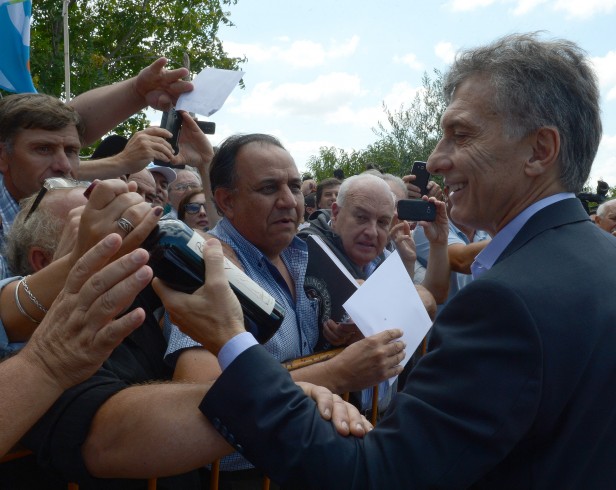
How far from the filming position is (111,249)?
1316 millimetres

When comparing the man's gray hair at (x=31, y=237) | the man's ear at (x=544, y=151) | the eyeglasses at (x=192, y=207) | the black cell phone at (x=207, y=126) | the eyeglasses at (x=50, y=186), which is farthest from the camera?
the eyeglasses at (x=192, y=207)

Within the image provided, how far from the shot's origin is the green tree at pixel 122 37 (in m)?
13.4

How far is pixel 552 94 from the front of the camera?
1.70 meters

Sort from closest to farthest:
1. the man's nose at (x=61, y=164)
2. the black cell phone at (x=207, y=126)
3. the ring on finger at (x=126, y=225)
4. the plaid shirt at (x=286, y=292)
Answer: the ring on finger at (x=126, y=225), the plaid shirt at (x=286, y=292), the man's nose at (x=61, y=164), the black cell phone at (x=207, y=126)

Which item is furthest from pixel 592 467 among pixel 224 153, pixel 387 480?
pixel 224 153

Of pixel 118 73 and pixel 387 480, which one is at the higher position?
pixel 118 73

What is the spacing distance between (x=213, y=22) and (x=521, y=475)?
19.8 m

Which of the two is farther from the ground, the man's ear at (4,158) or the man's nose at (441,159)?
the man's ear at (4,158)

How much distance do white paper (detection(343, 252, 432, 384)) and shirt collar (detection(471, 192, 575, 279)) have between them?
58cm

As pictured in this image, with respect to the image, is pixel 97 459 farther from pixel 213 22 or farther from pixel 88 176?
pixel 213 22

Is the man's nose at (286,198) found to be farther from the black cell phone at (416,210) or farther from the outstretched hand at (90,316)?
the outstretched hand at (90,316)

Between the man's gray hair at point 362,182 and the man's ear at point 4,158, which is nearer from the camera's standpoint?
the man's ear at point 4,158

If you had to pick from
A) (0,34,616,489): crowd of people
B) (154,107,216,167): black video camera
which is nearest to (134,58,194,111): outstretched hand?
(154,107,216,167): black video camera

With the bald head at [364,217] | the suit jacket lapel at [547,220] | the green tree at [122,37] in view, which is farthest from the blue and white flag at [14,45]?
the green tree at [122,37]
